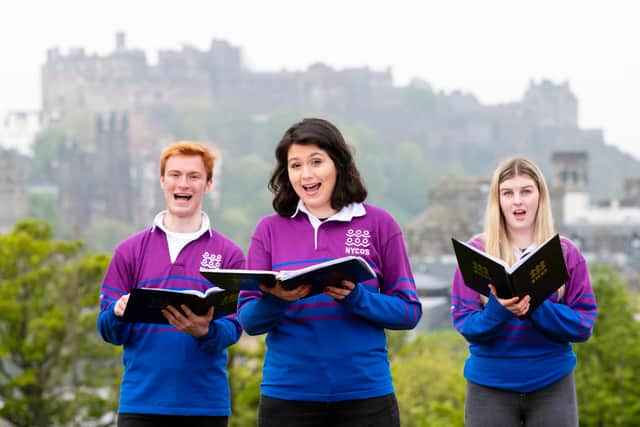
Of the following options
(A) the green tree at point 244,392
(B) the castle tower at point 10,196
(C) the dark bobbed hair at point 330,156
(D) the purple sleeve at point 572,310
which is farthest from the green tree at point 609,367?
(B) the castle tower at point 10,196

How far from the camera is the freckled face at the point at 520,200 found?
3879mm

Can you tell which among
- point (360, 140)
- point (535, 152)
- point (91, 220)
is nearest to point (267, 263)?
point (91, 220)

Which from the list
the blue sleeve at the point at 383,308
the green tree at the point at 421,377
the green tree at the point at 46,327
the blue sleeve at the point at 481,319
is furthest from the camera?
the green tree at the point at 421,377

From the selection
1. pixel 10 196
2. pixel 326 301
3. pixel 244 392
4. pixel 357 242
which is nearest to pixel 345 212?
pixel 357 242

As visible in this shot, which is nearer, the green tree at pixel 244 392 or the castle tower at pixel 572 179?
the green tree at pixel 244 392

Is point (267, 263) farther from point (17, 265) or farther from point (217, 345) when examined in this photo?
point (17, 265)

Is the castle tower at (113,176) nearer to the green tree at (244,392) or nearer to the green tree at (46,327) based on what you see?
the green tree at (46,327)

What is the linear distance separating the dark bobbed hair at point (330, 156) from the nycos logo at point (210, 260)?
1.01 ft

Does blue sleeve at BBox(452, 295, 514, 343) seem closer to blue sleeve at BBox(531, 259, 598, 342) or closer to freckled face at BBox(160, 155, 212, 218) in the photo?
blue sleeve at BBox(531, 259, 598, 342)

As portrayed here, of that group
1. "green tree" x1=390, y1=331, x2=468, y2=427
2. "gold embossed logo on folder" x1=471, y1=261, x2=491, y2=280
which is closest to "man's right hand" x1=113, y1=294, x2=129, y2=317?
"gold embossed logo on folder" x1=471, y1=261, x2=491, y2=280

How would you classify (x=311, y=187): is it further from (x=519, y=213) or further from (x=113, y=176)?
(x=113, y=176)

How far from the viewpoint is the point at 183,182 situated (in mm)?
3896

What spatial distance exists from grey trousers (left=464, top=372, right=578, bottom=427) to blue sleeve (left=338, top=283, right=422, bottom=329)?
0.46 meters

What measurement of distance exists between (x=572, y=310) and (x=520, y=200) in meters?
0.41
